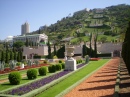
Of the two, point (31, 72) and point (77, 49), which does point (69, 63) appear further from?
point (77, 49)

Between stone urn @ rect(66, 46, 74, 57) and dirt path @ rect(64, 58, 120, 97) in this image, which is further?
stone urn @ rect(66, 46, 74, 57)

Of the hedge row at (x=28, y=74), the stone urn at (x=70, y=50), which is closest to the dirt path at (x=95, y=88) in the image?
the hedge row at (x=28, y=74)

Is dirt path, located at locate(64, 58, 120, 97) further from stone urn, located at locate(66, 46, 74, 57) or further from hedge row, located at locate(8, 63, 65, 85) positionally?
stone urn, located at locate(66, 46, 74, 57)

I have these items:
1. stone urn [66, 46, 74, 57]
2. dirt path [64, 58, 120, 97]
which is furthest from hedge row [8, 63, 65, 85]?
dirt path [64, 58, 120, 97]

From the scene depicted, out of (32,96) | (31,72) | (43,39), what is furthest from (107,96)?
(43,39)

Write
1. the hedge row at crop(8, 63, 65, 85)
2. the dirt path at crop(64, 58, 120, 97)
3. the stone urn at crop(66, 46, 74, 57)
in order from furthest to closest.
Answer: the stone urn at crop(66, 46, 74, 57), the hedge row at crop(8, 63, 65, 85), the dirt path at crop(64, 58, 120, 97)

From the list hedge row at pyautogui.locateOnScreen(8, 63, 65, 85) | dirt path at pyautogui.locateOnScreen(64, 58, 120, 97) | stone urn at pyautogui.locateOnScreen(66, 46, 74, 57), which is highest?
stone urn at pyautogui.locateOnScreen(66, 46, 74, 57)

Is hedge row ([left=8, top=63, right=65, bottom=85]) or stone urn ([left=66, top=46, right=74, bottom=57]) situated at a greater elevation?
stone urn ([left=66, top=46, right=74, bottom=57])

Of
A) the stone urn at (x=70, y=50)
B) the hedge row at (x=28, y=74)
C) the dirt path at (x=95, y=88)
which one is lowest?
the dirt path at (x=95, y=88)

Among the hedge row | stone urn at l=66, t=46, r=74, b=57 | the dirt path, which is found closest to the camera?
the dirt path

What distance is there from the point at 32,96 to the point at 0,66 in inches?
592

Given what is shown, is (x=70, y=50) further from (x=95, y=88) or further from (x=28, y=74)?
(x=95, y=88)

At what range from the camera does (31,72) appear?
1486 cm

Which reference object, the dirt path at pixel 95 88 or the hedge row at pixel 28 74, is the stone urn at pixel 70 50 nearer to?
the hedge row at pixel 28 74
